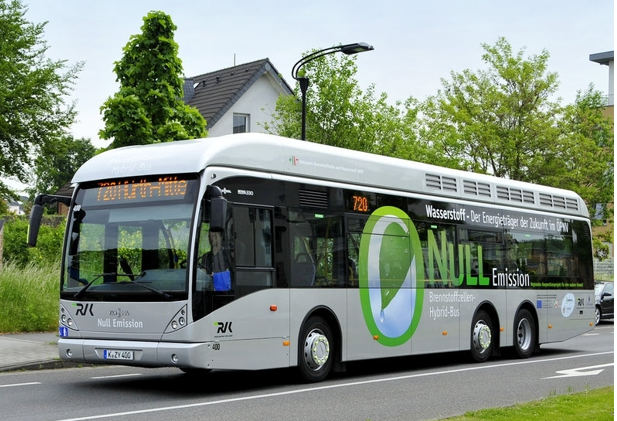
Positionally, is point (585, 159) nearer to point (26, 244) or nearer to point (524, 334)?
point (26, 244)

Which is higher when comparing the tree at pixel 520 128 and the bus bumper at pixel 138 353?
the tree at pixel 520 128

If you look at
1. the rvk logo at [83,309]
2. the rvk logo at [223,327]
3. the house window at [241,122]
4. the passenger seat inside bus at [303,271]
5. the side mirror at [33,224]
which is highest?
the house window at [241,122]

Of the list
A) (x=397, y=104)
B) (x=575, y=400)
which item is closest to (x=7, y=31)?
(x=397, y=104)

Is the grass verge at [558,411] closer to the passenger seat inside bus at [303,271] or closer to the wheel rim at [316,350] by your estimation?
the wheel rim at [316,350]

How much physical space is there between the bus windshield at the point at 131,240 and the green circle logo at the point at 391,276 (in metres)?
3.59

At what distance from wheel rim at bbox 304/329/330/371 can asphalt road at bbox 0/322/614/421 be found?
1.05 ft

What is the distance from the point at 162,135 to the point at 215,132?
1061 inches

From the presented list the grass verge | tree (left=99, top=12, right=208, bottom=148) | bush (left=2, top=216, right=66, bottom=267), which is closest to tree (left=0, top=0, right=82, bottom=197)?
bush (left=2, top=216, right=66, bottom=267)

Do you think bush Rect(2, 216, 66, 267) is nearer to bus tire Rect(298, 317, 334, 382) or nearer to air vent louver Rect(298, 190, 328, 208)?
air vent louver Rect(298, 190, 328, 208)

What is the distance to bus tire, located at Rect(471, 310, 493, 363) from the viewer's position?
57.9ft

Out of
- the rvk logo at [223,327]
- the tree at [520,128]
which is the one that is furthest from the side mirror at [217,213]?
the tree at [520,128]

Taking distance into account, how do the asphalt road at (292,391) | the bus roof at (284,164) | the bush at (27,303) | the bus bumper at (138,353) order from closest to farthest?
the asphalt road at (292,391)
the bus bumper at (138,353)
the bus roof at (284,164)
the bush at (27,303)

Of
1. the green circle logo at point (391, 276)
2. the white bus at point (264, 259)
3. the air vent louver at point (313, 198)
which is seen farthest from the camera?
the green circle logo at point (391, 276)

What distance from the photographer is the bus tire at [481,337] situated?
1764 cm
